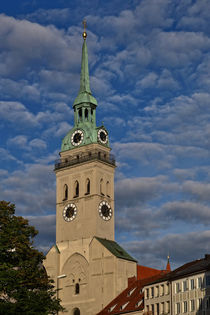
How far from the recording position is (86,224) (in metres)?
115

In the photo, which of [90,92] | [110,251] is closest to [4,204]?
[110,251]

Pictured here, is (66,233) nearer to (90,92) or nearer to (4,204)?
(90,92)

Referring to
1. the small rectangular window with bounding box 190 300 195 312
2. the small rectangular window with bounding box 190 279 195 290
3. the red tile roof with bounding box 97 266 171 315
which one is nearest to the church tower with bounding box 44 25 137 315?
the red tile roof with bounding box 97 266 171 315

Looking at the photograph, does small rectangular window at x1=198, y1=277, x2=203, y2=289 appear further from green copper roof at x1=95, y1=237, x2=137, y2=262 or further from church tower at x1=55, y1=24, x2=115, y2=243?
church tower at x1=55, y1=24, x2=115, y2=243

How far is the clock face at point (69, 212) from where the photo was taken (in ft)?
384

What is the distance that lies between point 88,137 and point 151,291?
34.3m

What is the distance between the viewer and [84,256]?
113m

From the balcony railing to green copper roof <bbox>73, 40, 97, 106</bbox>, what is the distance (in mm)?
10781

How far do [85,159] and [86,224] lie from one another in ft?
37.1

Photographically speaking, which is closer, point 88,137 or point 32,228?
point 32,228

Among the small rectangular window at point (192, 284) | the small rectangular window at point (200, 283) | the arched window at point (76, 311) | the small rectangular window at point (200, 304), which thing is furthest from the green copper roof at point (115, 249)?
the small rectangular window at point (200, 304)

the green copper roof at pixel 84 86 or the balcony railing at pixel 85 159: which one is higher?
the green copper roof at pixel 84 86

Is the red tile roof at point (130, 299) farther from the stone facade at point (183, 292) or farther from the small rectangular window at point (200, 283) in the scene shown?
the small rectangular window at point (200, 283)

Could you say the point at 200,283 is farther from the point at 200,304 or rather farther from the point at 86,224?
the point at 86,224
